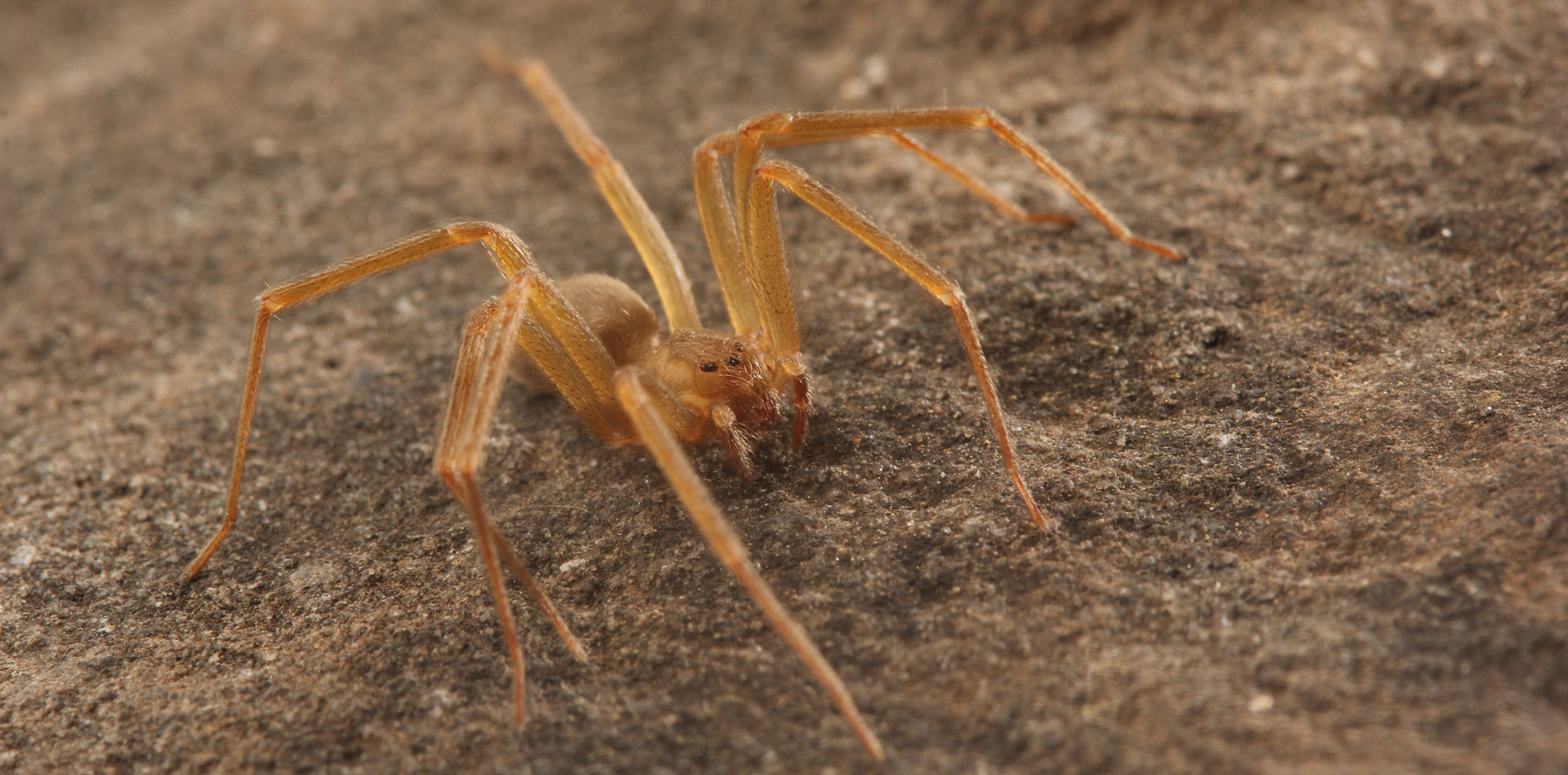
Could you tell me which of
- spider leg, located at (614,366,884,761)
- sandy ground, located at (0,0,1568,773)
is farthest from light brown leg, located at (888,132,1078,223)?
spider leg, located at (614,366,884,761)

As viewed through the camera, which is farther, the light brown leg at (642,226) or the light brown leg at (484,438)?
the light brown leg at (642,226)

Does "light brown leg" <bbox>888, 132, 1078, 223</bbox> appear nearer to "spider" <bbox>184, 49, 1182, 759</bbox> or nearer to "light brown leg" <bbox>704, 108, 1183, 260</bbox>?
"spider" <bbox>184, 49, 1182, 759</bbox>

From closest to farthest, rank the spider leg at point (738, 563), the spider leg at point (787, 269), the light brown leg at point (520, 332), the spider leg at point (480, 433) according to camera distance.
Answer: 1. the spider leg at point (738, 563)
2. the spider leg at point (480, 433)
3. the spider leg at point (787, 269)
4. the light brown leg at point (520, 332)

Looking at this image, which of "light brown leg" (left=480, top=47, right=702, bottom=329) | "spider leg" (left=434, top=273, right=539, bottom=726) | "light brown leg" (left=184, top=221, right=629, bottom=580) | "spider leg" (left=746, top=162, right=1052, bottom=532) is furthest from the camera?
"light brown leg" (left=480, top=47, right=702, bottom=329)

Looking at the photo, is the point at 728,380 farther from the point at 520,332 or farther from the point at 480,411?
the point at 480,411

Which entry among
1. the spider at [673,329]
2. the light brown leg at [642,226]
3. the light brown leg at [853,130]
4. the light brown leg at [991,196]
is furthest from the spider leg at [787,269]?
the light brown leg at [991,196]

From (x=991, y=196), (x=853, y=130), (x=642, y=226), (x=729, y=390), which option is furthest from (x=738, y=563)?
(x=991, y=196)

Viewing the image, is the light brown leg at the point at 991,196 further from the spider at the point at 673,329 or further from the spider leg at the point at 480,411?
the spider leg at the point at 480,411
